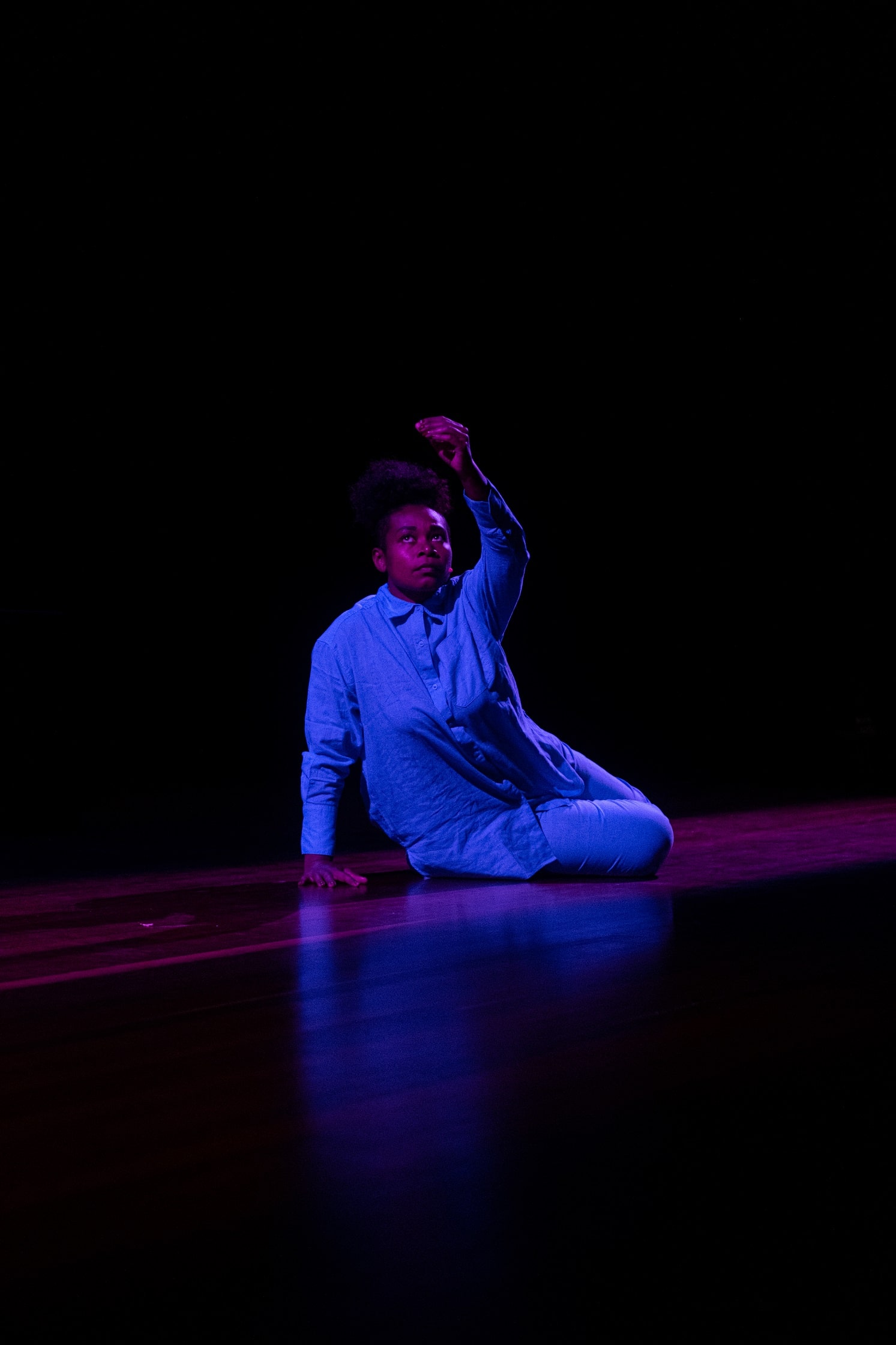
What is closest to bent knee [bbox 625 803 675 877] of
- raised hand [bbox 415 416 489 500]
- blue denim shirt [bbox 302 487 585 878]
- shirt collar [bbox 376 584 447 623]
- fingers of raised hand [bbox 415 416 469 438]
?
blue denim shirt [bbox 302 487 585 878]

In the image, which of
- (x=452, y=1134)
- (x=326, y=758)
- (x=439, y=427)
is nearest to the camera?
(x=452, y=1134)

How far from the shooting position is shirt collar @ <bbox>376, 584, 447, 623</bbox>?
2.32 meters

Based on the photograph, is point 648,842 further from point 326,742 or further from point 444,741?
point 326,742

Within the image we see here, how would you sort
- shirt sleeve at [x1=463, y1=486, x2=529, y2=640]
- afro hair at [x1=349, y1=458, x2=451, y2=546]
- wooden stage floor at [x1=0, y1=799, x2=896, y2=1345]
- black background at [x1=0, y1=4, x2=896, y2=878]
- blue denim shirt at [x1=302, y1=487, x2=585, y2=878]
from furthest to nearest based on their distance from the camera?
black background at [x1=0, y1=4, x2=896, y2=878] → afro hair at [x1=349, y1=458, x2=451, y2=546] → blue denim shirt at [x1=302, y1=487, x2=585, y2=878] → shirt sleeve at [x1=463, y1=486, x2=529, y2=640] → wooden stage floor at [x1=0, y1=799, x2=896, y2=1345]

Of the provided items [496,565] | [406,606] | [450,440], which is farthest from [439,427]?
[406,606]

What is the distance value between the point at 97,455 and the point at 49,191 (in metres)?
1.08

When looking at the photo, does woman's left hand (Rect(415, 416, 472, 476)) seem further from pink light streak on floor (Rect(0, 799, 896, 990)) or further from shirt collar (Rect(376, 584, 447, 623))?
pink light streak on floor (Rect(0, 799, 896, 990))

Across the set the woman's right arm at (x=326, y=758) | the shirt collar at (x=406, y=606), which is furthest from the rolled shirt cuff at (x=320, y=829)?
the shirt collar at (x=406, y=606)

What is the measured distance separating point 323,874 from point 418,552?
0.65 meters

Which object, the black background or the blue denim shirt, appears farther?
the black background

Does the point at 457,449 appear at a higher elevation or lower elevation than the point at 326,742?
higher

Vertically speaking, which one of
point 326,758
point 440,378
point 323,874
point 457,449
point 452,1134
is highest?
point 440,378

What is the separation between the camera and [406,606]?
7.64 feet

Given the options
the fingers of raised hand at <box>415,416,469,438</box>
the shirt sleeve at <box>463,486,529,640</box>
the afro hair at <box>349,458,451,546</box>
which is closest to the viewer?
the fingers of raised hand at <box>415,416,469,438</box>
